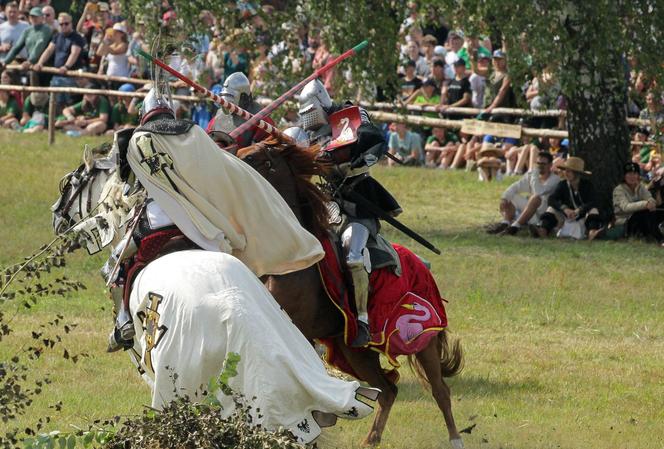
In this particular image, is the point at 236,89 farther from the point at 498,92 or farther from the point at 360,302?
the point at 498,92

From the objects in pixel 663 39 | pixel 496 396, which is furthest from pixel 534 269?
pixel 496 396

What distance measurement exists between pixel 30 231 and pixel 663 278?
23.8ft

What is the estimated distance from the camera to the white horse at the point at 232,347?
5.59 meters

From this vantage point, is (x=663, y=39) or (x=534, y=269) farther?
(x=663, y=39)

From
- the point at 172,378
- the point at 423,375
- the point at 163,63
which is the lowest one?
the point at 423,375

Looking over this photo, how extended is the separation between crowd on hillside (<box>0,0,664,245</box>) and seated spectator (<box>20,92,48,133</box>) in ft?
0.07

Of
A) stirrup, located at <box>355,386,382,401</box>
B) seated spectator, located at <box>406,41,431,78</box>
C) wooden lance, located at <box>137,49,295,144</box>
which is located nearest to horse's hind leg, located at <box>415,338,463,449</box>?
wooden lance, located at <box>137,49,295,144</box>

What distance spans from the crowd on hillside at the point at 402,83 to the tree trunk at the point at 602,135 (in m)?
0.34

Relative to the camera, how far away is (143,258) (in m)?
6.14

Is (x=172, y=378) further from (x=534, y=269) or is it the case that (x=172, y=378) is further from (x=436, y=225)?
(x=436, y=225)

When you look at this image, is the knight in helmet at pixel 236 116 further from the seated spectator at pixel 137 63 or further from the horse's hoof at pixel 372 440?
the seated spectator at pixel 137 63

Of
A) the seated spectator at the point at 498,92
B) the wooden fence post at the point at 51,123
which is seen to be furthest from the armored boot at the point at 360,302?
the wooden fence post at the point at 51,123

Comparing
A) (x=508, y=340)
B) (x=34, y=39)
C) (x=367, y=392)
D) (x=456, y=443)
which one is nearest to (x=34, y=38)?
(x=34, y=39)

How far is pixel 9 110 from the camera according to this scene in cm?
2509
